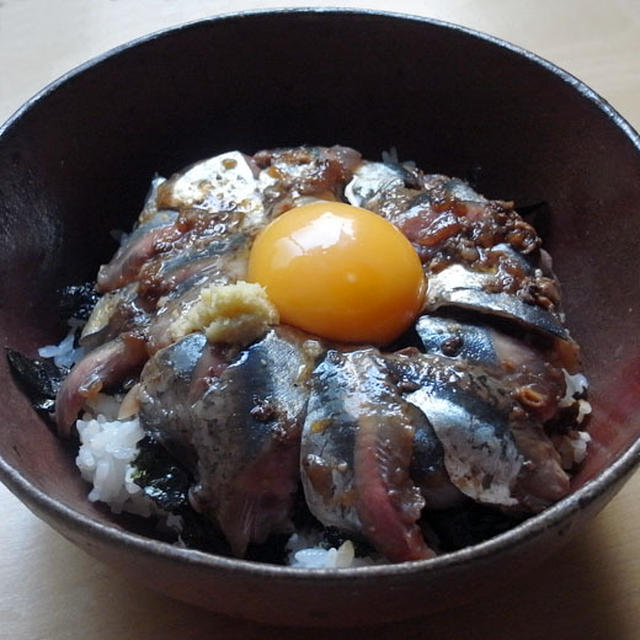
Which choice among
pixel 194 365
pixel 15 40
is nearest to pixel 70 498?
pixel 194 365

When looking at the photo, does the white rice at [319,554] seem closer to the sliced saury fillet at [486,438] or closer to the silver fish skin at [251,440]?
the silver fish skin at [251,440]

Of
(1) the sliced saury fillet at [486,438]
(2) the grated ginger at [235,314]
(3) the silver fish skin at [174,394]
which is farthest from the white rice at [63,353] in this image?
(1) the sliced saury fillet at [486,438]

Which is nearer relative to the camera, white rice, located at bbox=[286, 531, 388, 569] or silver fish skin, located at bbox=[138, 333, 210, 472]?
white rice, located at bbox=[286, 531, 388, 569]

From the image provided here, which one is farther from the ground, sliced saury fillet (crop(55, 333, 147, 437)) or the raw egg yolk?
the raw egg yolk

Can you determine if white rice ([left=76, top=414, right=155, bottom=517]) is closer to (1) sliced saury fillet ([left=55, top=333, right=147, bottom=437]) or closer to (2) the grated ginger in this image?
(1) sliced saury fillet ([left=55, top=333, right=147, bottom=437])

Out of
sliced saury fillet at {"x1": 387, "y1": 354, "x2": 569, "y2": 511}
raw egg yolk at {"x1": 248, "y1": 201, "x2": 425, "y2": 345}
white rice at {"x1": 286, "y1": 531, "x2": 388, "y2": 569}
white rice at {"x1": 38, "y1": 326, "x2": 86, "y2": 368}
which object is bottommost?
white rice at {"x1": 286, "y1": 531, "x2": 388, "y2": 569}

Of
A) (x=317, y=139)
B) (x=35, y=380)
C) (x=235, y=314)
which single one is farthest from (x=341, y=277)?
(x=317, y=139)

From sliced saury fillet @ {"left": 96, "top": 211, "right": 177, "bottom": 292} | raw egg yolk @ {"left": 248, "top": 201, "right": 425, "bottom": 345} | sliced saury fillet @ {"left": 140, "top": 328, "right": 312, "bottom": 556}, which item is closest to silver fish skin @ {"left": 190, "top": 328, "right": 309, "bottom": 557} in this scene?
sliced saury fillet @ {"left": 140, "top": 328, "right": 312, "bottom": 556}

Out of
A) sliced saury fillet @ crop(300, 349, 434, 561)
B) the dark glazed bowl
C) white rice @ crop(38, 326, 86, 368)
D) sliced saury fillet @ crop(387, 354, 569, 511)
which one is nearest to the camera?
sliced saury fillet @ crop(300, 349, 434, 561)

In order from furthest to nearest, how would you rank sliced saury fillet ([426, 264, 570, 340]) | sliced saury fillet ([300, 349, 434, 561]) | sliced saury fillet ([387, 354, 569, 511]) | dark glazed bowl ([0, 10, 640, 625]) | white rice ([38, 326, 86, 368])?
white rice ([38, 326, 86, 368]) → dark glazed bowl ([0, 10, 640, 625]) → sliced saury fillet ([426, 264, 570, 340]) → sliced saury fillet ([387, 354, 569, 511]) → sliced saury fillet ([300, 349, 434, 561])
